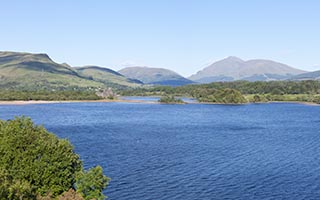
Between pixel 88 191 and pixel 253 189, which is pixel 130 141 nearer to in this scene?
pixel 253 189

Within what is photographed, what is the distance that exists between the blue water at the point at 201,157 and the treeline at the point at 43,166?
10517mm

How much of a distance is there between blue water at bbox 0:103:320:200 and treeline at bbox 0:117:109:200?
10.5 meters

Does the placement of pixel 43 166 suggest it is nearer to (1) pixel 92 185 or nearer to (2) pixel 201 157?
(1) pixel 92 185

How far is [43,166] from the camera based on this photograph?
43.4 metres

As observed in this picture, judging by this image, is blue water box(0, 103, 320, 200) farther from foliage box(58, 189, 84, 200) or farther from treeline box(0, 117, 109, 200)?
foliage box(58, 189, 84, 200)

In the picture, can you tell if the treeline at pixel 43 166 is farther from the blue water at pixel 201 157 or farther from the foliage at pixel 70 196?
the blue water at pixel 201 157

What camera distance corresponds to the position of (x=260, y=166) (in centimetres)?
7388

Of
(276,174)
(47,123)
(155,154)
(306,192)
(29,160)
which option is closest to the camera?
(29,160)

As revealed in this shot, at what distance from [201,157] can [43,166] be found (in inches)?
1653

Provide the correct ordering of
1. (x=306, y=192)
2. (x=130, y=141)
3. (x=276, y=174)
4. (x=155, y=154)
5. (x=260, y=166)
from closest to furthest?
(x=306, y=192) → (x=276, y=174) → (x=260, y=166) → (x=155, y=154) → (x=130, y=141)

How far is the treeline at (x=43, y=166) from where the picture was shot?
139 ft

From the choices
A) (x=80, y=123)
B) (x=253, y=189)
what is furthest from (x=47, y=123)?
(x=253, y=189)

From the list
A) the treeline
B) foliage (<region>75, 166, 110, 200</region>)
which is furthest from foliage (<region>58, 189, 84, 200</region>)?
foliage (<region>75, 166, 110, 200</region>)

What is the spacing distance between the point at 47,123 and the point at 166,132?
137ft
